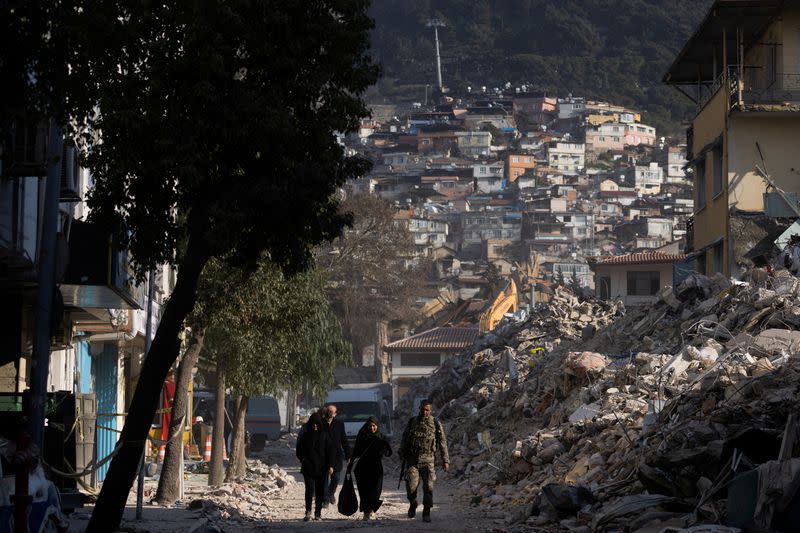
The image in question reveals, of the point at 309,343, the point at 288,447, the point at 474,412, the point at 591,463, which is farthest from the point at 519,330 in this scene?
the point at 591,463

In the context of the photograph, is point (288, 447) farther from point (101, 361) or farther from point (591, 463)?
point (591, 463)

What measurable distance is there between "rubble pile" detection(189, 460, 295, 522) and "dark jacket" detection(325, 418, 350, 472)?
1478 mm

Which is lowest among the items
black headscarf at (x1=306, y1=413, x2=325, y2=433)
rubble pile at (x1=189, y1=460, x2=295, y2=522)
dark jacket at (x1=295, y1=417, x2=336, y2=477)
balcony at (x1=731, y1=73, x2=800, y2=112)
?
rubble pile at (x1=189, y1=460, x2=295, y2=522)

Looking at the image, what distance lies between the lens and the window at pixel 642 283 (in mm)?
74938

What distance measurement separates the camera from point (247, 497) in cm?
2491

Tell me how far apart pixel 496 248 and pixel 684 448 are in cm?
12529

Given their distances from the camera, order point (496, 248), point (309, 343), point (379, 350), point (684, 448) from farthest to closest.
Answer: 1. point (496, 248)
2. point (379, 350)
3. point (309, 343)
4. point (684, 448)

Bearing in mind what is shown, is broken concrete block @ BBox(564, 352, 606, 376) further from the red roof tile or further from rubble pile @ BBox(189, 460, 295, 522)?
the red roof tile

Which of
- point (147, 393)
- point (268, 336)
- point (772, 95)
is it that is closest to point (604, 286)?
point (772, 95)

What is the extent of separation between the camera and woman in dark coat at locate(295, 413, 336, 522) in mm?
20062

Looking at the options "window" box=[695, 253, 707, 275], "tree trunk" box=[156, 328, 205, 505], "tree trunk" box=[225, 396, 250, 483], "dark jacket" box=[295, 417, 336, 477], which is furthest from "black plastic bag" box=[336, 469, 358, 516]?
"window" box=[695, 253, 707, 275]

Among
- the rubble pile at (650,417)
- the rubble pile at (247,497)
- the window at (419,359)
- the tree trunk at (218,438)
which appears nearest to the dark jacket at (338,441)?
the rubble pile at (247,497)

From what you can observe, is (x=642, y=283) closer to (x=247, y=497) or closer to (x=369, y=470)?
(x=247, y=497)

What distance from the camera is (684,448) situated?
16.3m
